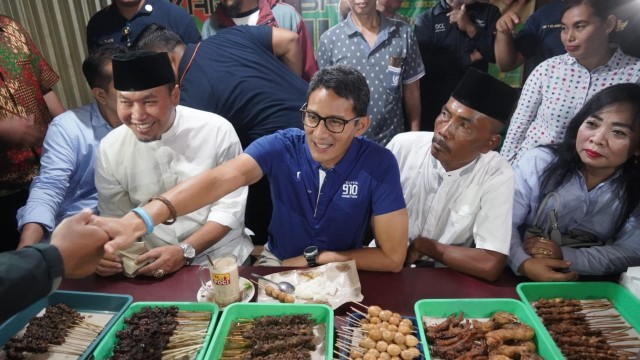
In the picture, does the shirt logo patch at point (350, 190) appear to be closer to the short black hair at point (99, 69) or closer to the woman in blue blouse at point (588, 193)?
the woman in blue blouse at point (588, 193)

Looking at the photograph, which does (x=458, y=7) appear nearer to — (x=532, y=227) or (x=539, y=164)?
(x=539, y=164)

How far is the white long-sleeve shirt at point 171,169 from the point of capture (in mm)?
2578

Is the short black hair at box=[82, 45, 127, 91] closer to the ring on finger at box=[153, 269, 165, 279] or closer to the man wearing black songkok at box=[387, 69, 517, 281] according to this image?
the ring on finger at box=[153, 269, 165, 279]

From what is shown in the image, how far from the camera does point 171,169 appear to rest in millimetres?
2674

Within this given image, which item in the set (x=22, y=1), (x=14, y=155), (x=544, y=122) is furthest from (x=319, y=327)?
(x=22, y=1)

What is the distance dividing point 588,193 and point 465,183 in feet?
2.36

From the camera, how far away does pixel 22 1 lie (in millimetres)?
4176

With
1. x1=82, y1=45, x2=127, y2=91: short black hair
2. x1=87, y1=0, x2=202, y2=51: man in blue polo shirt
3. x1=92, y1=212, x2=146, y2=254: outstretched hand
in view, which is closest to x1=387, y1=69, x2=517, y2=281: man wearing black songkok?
x1=92, y1=212, x2=146, y2=254: outstretched hand

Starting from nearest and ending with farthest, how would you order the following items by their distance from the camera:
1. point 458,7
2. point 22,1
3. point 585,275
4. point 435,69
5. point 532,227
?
point 585,275 → point 532,227 → point 458,7 → point 435,69 → point 22,1

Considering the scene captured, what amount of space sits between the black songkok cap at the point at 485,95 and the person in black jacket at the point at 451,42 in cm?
162

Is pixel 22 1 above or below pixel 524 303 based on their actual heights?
above

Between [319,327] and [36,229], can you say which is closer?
[319,327]

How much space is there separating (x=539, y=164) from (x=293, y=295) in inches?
68.5

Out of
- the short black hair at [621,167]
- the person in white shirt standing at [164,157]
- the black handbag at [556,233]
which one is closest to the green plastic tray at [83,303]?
the person in white shirt standing at [164,157]
